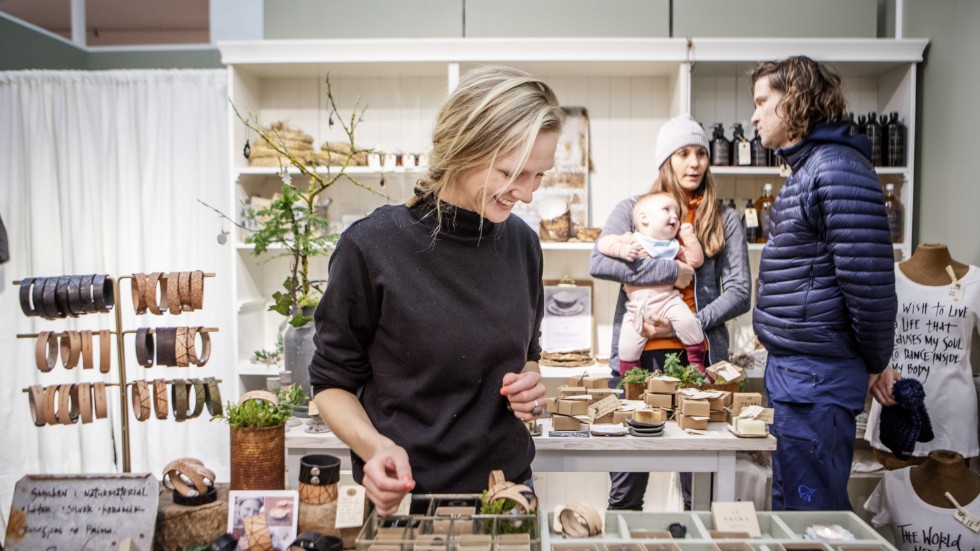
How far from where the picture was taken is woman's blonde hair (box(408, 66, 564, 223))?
3.71 ft

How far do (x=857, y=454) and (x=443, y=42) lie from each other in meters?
2.68

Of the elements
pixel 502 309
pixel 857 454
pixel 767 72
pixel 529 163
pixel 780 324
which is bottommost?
pixel 857 454

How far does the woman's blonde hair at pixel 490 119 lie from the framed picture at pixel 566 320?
2.50 metres

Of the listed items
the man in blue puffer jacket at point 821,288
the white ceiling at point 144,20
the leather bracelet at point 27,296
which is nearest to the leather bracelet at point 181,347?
the leather bracelet at point 27,296

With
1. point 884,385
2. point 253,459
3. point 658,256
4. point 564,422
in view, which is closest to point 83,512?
point 253,459

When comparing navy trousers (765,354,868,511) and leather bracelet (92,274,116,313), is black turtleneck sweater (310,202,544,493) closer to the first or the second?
leather bracelet (92,274,116,313)

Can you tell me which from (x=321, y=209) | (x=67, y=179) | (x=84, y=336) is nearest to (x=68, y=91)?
(x=67, y=179)

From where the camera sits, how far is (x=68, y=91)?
3869 millimetres

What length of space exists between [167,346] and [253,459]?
23.3 inches

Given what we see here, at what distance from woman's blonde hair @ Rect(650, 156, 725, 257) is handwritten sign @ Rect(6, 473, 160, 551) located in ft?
7.16

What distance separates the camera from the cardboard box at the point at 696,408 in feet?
6.89

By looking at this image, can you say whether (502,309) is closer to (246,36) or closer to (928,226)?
(928,226)

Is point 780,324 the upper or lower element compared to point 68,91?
lower

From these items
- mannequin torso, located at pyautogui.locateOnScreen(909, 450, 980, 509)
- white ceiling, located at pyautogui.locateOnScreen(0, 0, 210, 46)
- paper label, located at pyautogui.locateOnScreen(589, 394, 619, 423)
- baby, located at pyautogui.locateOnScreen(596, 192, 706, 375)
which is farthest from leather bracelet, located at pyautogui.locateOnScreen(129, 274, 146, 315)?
white ceiling, located at pyautogui.locateOnScreen(0, 0, 210, 46)
